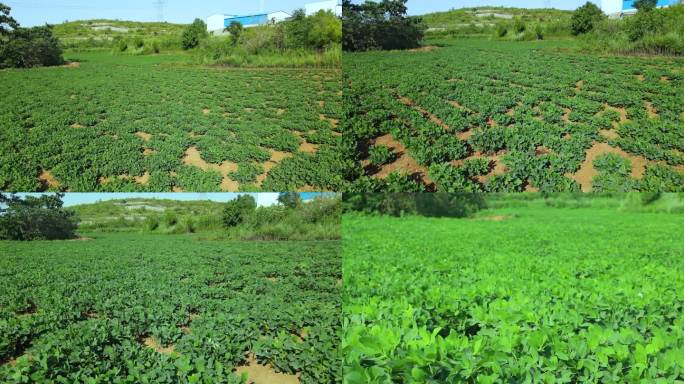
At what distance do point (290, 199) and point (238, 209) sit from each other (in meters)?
0.64

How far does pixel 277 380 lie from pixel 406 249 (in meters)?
2.77

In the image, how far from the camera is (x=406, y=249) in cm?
682

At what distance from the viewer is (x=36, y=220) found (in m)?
6.82

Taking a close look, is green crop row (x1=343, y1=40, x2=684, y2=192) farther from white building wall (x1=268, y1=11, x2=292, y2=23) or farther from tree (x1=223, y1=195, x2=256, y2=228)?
tree (x1=223, y1=195, x2=256, y2=228)

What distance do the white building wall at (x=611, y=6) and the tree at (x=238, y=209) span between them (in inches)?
248

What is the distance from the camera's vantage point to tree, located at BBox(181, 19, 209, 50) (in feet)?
31.5

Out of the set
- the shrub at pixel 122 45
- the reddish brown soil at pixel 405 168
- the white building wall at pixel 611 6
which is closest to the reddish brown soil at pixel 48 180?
the shrub at pixel 122 45

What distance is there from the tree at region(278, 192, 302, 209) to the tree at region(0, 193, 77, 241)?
2.44 meters

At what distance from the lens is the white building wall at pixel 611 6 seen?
8.96 metres

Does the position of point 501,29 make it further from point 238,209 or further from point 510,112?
point 238,209

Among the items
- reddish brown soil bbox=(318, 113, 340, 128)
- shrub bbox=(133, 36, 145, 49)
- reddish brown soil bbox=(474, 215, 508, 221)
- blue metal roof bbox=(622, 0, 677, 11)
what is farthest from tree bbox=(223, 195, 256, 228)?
blue metal roof bbox=(622, 0, 677, 11)

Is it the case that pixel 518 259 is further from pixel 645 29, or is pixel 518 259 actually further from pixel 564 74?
pixel 645 29

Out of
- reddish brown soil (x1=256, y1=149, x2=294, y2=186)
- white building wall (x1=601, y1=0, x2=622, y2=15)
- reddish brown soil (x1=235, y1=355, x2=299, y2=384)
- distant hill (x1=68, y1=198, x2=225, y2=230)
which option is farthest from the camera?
white building wall (x1=601, y1=0, x2=622, y2=15)

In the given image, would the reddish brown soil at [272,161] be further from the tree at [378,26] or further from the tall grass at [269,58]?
the tree at [378,26]
